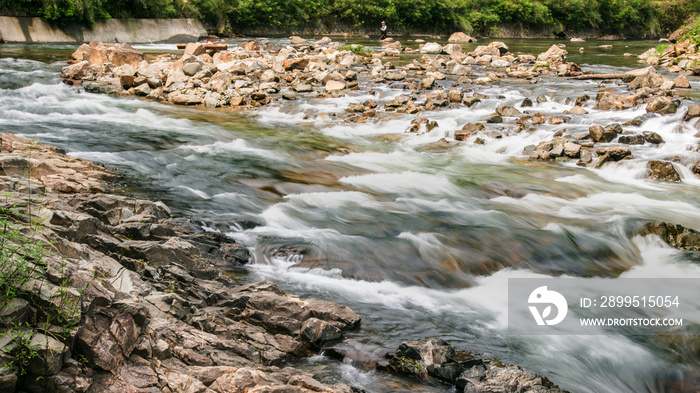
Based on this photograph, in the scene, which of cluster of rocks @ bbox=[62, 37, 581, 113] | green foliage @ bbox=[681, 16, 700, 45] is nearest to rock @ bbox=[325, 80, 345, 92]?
cluster of rocks @ bbox=[62, 37, 581, 113]

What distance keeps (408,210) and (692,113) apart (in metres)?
7.87

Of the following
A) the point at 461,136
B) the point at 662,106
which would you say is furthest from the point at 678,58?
the point at 461,136

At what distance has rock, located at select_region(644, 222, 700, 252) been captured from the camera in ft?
21.3

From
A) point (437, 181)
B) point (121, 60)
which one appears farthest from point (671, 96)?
point (121, 60)

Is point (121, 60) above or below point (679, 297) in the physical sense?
above

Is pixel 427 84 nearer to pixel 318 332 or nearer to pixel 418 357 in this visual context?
pixel 318 332

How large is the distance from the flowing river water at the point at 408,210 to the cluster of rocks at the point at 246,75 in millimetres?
1798

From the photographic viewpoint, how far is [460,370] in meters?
3.97

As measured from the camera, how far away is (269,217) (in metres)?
7.12

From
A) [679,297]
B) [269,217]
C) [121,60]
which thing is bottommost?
[679,297]

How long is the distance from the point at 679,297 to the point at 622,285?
1.78 feet

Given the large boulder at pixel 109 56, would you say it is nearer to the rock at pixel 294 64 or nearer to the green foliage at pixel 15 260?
the rock at pixel 294 64

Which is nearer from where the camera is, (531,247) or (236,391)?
(236,391)

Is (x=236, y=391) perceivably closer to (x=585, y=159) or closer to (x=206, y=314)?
(x=206, y=314)
